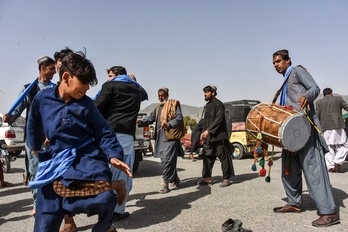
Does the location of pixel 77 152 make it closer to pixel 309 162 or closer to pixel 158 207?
pixel 158 207

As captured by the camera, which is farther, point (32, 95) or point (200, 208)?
point (200, 208)

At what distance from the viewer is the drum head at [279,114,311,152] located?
3586mm

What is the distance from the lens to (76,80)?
7.16ft

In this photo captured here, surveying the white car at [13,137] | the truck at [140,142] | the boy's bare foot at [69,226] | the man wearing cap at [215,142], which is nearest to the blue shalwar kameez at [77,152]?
the boy's bare foot at [69,226]

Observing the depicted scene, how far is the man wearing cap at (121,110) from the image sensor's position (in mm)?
3857

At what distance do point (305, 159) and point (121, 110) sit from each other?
2362mm

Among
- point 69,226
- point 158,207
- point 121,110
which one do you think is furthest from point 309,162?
point 69,226

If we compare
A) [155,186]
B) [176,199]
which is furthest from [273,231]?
[155,186]

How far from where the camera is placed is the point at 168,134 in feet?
18.9

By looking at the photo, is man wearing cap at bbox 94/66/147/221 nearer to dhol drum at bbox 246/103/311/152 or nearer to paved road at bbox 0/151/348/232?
paved road at bbox 0/151/348/232

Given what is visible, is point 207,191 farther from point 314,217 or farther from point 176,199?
point 314,217

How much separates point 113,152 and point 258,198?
131 inches

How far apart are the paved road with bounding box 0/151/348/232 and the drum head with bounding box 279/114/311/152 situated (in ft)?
3.00

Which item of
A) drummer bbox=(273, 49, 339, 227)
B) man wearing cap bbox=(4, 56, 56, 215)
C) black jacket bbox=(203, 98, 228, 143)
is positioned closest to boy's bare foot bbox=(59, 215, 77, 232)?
man wearing cap bbox=(4, 56, 56, 215)
